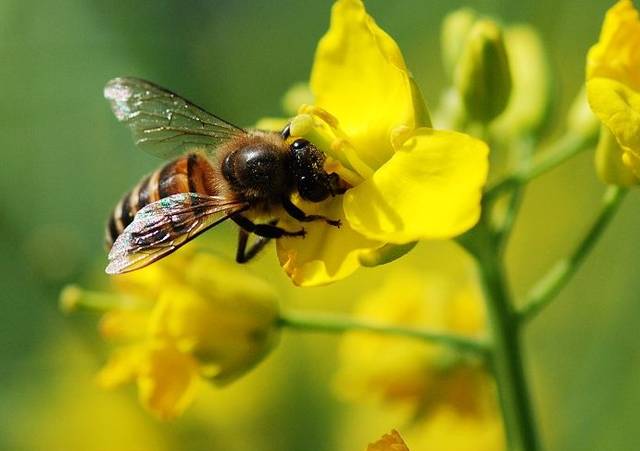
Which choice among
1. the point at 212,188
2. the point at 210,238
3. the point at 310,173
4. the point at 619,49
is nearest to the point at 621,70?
the point at 619,49

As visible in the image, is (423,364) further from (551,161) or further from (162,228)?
(162,228)

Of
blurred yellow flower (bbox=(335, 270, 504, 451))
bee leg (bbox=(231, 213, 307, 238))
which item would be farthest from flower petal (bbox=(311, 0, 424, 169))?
blurred yellow flower (bbox=(335, 270, 504, 451))

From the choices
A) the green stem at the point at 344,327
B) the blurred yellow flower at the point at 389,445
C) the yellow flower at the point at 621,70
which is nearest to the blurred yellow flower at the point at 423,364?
the green stem at the point at 344,327

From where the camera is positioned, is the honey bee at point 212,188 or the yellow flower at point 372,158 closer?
the yellow flower at point 372,158

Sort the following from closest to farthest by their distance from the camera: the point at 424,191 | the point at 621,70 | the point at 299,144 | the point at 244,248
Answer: the point at 424,191
the point at 621,70
the point at 299,144
the point at 244,248

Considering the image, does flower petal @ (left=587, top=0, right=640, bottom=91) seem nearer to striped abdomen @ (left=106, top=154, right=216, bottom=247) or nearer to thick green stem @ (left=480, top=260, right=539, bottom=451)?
thick green stem @ (left=480, top=260, right=539, bottom=451)

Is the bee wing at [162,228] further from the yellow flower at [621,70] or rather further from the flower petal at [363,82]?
the yellow flower at [621,70]
